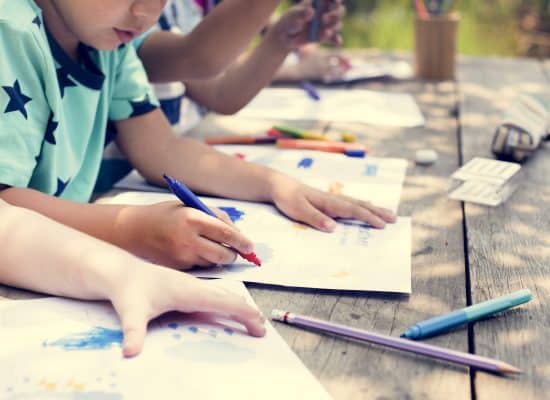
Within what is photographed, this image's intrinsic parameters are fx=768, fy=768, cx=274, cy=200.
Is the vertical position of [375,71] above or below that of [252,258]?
below

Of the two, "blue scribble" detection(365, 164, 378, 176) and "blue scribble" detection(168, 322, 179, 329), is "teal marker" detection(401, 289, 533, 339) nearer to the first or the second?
"blue scribble" detection(168, 322, 179, 329)

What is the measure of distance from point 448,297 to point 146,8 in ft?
1.70

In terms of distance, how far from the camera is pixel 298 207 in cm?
100

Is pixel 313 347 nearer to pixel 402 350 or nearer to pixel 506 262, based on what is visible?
pixel 402 350

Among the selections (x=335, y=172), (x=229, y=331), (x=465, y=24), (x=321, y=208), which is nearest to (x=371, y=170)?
(x=335, y=172)

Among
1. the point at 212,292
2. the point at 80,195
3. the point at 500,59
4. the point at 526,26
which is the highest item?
the point at 212,292

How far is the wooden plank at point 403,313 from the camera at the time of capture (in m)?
0.62

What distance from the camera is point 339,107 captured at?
165 cm

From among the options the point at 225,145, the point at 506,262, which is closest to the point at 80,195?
the point at 225,145

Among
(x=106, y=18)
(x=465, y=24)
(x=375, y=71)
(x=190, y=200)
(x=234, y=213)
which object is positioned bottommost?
(x=465, y=24)

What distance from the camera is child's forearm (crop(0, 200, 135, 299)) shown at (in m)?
0.73

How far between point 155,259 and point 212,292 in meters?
0.16

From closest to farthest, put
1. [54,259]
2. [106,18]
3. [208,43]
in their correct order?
1. [54,259]
2. [106,18]
3. [208,43]

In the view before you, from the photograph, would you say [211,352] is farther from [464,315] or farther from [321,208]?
[321,208]
